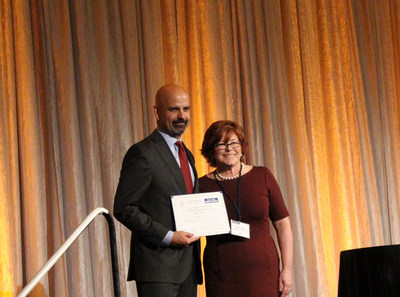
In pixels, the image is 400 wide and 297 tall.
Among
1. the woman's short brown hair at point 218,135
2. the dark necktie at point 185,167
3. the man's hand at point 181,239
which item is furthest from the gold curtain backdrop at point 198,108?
the man's hand at point 181,239

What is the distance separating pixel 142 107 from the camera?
3988mm

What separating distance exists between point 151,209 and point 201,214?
229 millimetres

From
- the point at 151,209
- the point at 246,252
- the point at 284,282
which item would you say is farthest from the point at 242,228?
the point at 151,209

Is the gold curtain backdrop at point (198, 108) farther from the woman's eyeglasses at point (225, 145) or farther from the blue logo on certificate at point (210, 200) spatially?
the blue logo on certificate at point (210, 200)

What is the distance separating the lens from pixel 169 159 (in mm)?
2613

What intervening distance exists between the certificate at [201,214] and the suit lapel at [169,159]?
74mm

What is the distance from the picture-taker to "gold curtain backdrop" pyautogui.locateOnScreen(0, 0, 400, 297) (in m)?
3.49

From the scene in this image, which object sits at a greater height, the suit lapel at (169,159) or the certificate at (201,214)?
the suit lapel at (169,159)

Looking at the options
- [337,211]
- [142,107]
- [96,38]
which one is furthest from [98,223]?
[337,211]

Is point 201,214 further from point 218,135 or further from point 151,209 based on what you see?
point 218,135

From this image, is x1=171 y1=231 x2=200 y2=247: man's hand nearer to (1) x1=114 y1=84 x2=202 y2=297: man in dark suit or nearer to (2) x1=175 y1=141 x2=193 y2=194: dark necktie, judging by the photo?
(1) x1=114 y1=84 x2=202 y2=297: man in dark suit

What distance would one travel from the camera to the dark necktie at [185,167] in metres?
2.72

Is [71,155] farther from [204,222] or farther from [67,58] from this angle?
[204,222]

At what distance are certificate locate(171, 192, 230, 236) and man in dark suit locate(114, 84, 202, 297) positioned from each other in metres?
0.04
